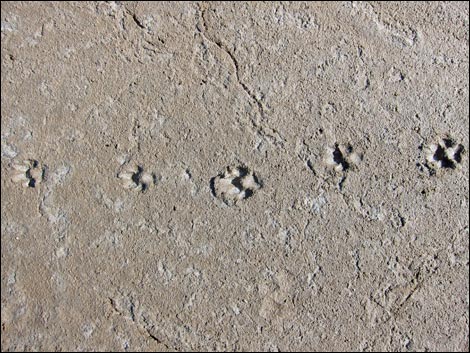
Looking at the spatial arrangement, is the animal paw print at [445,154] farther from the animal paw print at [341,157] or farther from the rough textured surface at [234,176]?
the animal paw print at [341,157]

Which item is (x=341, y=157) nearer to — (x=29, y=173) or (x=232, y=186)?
(x=232, y=186)

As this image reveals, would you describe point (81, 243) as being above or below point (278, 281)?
below

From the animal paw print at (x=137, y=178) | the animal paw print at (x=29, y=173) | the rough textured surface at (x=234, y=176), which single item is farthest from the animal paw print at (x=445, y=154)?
the animal paw print at (x=29, y=173)

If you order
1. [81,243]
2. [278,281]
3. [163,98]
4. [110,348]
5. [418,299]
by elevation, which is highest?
[163,98]

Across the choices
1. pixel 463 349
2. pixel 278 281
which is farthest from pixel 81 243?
pixel 463 349

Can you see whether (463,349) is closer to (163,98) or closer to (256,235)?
(256,235)

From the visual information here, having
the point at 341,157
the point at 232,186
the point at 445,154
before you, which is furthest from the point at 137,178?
the point at 445,154
